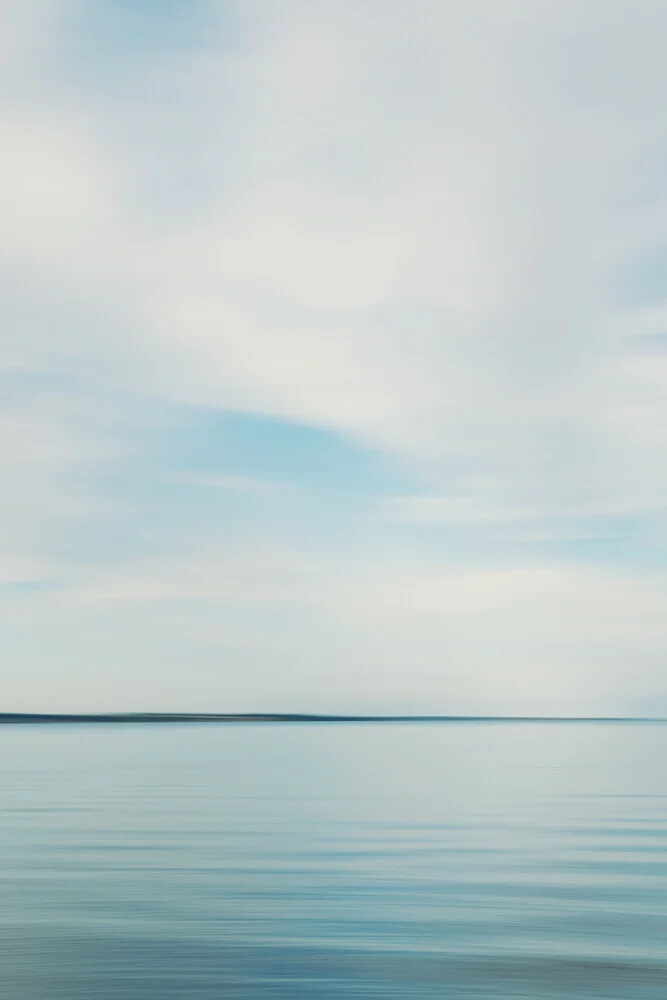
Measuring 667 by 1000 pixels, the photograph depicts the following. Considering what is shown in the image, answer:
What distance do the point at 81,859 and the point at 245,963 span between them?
11.5m

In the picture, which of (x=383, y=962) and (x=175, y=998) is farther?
(x=383, y=962)

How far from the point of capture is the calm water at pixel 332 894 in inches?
643

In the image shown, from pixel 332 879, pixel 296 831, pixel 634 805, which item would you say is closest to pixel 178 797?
pixel 296 831

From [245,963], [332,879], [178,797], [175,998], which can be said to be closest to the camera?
[175,998]

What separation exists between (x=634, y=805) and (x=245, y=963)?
1114 inches

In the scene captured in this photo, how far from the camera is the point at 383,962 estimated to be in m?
17.4

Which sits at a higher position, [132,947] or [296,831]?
[296,831]

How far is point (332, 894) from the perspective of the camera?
23.1 metres

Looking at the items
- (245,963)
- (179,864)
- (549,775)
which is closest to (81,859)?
(179,864)

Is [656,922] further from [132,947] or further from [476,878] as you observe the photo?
[132,947]

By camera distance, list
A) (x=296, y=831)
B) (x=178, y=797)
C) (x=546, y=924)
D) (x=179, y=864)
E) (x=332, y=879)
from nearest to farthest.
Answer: (x=546, y=924), (x=332, y=879), (x=179, y=864), (x=296, y=831), (x=178, y=797)

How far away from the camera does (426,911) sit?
21.3m

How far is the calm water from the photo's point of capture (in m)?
16.3

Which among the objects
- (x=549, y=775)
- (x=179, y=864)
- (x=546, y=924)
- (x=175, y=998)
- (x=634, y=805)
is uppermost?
(x=549, y=775)
